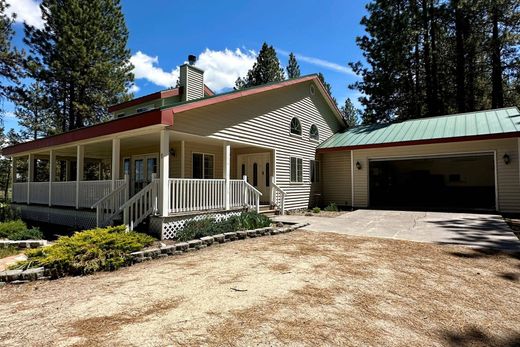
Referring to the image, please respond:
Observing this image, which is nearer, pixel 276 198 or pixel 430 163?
pixel 276 198

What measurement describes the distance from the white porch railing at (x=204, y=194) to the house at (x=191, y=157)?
0.03m

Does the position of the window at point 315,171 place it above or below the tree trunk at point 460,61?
below

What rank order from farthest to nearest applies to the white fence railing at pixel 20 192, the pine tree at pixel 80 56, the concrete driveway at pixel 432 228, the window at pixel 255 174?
the pine tree at pixel 80 56, the white fence railing at pixel 20 192, the window at pixel 255 174, the concrete driveway at pixel 432 228

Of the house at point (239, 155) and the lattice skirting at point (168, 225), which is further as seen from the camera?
the house at point (239, 155)

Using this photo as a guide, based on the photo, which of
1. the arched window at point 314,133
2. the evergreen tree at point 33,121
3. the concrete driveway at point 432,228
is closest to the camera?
the concrete driveway at point 432,228

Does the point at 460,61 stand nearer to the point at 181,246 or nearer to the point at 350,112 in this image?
the point at 181,246

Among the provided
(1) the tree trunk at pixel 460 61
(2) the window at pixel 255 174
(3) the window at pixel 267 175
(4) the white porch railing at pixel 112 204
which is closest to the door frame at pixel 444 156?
(3) the window at pixel 267 175

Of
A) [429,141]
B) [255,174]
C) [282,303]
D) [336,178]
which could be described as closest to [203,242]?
[282,303]

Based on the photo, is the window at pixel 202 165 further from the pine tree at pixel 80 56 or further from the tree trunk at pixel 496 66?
the tree trunk at pixel 496 66

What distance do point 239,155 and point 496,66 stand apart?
794 inches

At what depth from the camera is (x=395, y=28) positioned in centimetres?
2214

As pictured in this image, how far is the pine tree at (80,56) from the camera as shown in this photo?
1919cm

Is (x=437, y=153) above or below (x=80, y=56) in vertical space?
below

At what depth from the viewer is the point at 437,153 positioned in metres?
12.4
